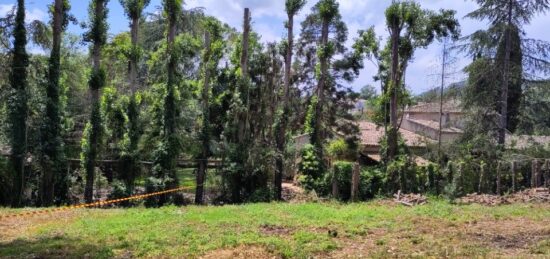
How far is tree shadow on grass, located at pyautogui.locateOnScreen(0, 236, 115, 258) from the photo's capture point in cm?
845

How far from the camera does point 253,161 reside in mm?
19984

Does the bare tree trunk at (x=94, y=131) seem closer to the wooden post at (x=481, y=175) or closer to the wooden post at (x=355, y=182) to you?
the wooden post at (x=355, y=182)

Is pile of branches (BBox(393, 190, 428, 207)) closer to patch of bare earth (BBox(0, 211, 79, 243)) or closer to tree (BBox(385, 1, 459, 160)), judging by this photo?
tree (BBox(385, 1, 459, 160))

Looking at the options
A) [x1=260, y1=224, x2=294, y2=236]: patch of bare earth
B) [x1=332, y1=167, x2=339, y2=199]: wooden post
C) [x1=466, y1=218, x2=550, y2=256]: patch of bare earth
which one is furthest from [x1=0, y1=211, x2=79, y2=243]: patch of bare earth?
[x1=332, y1=167, x2=339, y2=199]: wooden post

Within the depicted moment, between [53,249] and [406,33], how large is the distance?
17.7m

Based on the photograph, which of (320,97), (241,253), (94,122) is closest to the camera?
(241,253)

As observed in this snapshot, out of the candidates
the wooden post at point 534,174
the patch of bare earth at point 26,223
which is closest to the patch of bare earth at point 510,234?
the wooden post at point 534,174

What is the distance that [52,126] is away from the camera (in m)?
18.3

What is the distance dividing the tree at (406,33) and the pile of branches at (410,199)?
3469 mm

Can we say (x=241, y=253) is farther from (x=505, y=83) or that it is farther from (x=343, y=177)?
(x=505, y=83)

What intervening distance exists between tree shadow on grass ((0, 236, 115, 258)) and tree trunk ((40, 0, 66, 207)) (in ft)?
28.5

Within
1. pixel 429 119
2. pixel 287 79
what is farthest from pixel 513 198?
pixel 429 119

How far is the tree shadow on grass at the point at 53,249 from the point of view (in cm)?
845

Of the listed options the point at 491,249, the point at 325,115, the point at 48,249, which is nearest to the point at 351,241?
the point at 491,249
